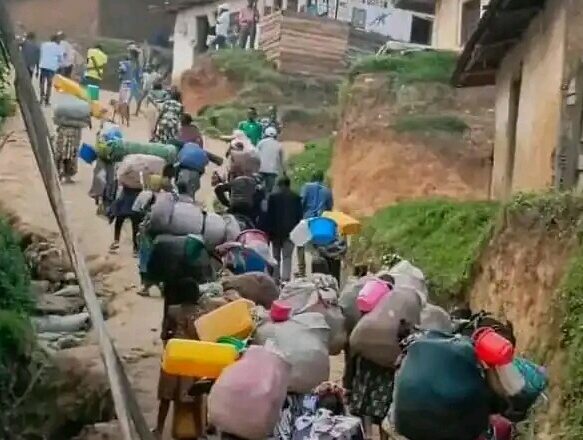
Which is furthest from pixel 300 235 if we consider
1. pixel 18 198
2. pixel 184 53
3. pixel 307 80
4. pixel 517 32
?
pixel 184 53

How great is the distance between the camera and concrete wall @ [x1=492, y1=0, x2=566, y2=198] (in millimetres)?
10898

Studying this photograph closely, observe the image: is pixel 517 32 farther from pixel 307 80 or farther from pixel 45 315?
pixel 307 80

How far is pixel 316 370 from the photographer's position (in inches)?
251

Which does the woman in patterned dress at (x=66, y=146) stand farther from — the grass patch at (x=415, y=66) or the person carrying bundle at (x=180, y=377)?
the person carrying bundle at (x=180, y=377)

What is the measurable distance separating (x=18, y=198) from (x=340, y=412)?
9719mm

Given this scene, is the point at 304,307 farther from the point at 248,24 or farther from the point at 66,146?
the point at 248,24

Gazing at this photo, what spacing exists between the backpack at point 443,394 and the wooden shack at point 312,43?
23.3m

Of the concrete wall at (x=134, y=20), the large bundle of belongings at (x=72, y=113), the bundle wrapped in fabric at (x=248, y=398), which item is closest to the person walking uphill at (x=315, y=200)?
the large bundle of belongings at (x=72, y=113)

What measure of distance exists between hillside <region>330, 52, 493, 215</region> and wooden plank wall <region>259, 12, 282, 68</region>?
9.03 m

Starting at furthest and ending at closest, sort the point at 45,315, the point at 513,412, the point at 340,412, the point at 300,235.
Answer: the point at 300,235 < the point at 45,315 < the point at 340,412 < the point at 513,412

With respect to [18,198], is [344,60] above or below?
above

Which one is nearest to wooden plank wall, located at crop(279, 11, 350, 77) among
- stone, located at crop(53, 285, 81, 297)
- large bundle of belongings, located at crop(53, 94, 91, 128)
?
large bundle of belongings, located at crop(53, 94, 91, 128)

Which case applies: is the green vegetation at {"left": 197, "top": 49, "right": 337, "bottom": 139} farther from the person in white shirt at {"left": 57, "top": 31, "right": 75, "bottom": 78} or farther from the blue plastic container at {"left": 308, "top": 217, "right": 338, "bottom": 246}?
the blue plastic container at {"left": 308, "top": 217, "right": 338, "bottom": 246}

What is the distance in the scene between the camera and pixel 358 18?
29109mm
